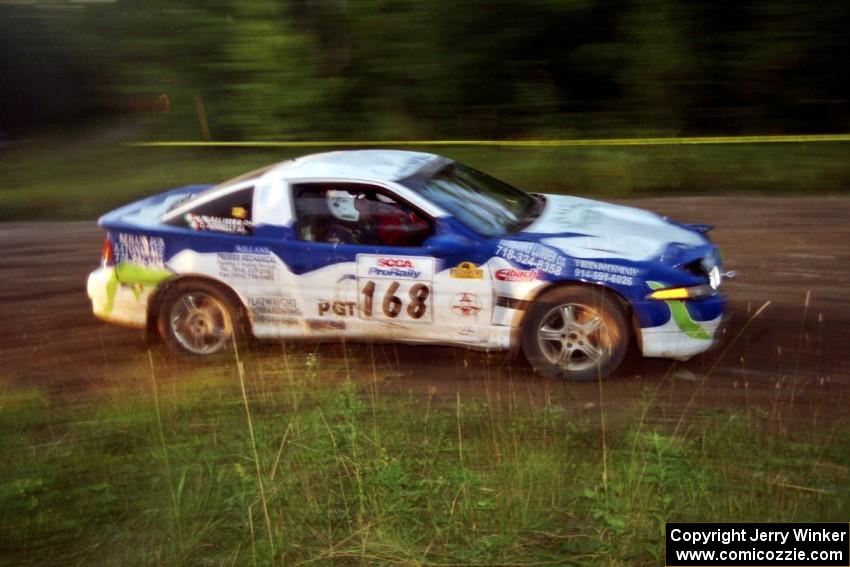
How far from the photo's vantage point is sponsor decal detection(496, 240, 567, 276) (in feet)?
20.1

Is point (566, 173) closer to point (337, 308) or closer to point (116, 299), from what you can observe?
point (337, 308)

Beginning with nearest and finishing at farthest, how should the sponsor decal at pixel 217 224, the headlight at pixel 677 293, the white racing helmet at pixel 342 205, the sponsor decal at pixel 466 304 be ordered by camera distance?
the headlight at pixel 677 293 < the sponsor decal at pixel 466 304 < the white racing helmet at pixel 342 205 < the sponsor decal at pixel 217 224

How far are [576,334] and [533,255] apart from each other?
0.56 m

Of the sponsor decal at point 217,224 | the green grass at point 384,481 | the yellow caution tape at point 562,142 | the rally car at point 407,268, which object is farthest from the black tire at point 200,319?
the yellow caution tape at point 562,142

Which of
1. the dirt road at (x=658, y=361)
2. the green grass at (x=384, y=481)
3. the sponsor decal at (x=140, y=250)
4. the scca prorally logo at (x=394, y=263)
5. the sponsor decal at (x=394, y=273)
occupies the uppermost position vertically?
the sponsor decal at (x=140, y=250)

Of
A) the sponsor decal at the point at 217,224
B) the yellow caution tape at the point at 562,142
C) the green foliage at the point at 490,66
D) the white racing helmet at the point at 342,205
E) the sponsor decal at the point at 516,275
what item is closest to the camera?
the sponsor decal at the point at 516,275

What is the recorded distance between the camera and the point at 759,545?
13.7 feet

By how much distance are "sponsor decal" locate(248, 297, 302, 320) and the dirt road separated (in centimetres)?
34

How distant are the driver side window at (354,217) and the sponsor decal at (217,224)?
15.4 inches

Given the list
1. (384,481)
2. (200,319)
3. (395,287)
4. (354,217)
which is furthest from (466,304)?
(200,319)

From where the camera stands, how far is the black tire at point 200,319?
6781 millimetres

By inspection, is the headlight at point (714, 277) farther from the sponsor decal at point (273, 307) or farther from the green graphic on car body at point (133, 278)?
the green graphic on car body at point (133, 278)

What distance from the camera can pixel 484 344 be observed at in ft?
20.8

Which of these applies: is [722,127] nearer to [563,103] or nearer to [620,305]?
[563,103]
